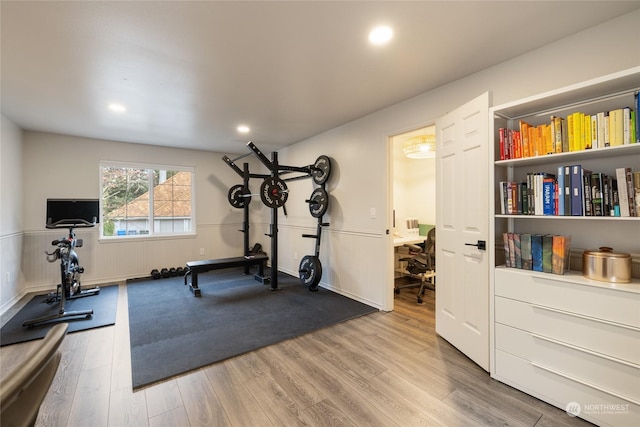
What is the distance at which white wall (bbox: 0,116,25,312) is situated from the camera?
340 centimetres

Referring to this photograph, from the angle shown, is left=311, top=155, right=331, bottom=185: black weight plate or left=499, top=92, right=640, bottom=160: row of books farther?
left=311, top=155, right=331, bottom=185: black weight plate

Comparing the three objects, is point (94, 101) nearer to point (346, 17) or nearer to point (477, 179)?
point (346, 17)

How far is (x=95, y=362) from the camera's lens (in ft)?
7.52

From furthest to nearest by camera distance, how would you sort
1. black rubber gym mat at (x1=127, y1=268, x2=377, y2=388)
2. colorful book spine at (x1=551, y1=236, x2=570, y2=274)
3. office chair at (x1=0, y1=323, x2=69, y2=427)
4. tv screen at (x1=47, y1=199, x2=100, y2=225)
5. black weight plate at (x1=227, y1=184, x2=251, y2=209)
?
black weight plate at (x1=227, y1=184, x2=251, y2=209) < tv screen at (x1=47, y1=199, x2=100, y2=225) < black rubber gym mat at (x1=127, y1=268, x2=377, y2=388) < colorful book spine at (x1=551, y1=236, x2=570, y2=274) < office chair at (x1=0, y1=323, x2=69, y2=427)

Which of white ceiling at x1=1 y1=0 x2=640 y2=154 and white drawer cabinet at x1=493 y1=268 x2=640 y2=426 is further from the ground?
white ceiling at x1=1 y1=0 x2=640 y2=154

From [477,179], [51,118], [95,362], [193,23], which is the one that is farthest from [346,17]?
[51,118]

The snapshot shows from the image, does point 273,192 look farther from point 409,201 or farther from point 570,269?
point 570,269

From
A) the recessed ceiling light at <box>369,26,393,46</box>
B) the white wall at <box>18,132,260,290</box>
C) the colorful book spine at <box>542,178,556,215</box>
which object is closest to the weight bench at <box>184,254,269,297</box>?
the white wall at <box>18,132,260,290</box>

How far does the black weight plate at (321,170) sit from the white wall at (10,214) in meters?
4.04

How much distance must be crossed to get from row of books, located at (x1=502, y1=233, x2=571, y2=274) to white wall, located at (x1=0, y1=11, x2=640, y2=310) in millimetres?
1168

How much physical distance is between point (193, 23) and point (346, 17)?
40.0 inches

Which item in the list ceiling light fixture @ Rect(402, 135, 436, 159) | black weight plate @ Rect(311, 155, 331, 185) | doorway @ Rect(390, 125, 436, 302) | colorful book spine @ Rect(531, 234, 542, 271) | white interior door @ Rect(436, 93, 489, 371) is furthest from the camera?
doorway @ Rect(390, 125, 436, 302)

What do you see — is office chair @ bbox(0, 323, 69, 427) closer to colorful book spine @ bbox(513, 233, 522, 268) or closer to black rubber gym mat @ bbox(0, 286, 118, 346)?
colorful book spine @ bbox(513, 233, 522, 268)

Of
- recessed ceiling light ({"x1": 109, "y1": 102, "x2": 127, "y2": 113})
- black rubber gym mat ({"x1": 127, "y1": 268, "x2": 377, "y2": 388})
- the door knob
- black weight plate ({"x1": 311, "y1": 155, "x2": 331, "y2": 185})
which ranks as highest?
recessed ceiling light ({"x1": 109, "y1": 102, "x2": 127, "y2": 113})
